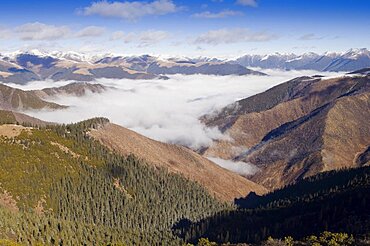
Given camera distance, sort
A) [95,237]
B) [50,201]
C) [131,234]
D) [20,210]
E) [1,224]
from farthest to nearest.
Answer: [50,201]
[131,234]
[20,210]
[95,237]
[1,224]

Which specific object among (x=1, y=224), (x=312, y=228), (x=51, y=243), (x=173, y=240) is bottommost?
(x=173, y=240)

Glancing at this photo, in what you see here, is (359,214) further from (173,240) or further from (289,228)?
(173,240)

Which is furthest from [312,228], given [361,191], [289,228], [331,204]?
[361,191]

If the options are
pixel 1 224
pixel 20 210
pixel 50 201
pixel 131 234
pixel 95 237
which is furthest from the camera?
pixel 50 201

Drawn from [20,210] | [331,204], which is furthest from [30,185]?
[331,204]

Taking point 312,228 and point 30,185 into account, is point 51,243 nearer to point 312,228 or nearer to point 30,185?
point 30,185

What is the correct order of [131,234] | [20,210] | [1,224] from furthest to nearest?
[131,234] < [20,210] < [1,224]

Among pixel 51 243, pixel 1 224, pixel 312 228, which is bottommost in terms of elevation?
pixel 312 228

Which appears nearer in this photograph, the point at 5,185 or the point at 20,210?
the point at 20,210

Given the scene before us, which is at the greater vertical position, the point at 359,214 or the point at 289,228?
the point at 359,214
